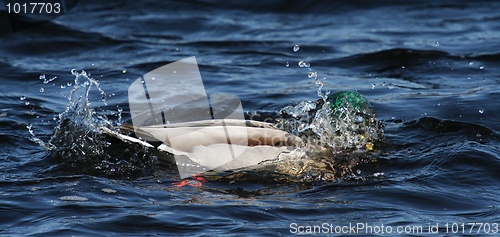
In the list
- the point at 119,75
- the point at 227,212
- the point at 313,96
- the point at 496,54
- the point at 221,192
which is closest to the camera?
the point at 227,212

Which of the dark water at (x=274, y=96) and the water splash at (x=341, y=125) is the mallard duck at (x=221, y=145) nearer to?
the dark water at (x=274, y=96)

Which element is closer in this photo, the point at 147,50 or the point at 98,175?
the point at 98,175

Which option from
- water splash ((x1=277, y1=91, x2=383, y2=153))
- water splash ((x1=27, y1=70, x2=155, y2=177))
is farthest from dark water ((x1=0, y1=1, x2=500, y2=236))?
water splash ((x1=277, y1=91, x2=383, y2=153))

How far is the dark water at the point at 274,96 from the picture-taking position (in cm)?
472

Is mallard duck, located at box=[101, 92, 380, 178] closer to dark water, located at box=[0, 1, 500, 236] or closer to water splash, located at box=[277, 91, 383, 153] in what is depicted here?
dark water, located at box=[0, 1, 500, 236]

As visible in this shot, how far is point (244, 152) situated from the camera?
5434 millimetres

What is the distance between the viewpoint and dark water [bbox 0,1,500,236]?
4.72 meters

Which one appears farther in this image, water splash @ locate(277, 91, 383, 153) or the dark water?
water splash @ locate(277, 91, 383, 153)

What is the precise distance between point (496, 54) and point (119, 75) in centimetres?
444

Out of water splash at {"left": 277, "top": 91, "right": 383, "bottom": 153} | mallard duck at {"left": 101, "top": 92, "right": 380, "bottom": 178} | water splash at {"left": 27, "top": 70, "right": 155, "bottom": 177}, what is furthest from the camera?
water splash at {"left": 277, "top": 91, "right": 383, "bottom": 153}

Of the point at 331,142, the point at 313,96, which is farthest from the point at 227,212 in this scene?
the point at 313,96

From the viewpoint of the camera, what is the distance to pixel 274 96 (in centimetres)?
780

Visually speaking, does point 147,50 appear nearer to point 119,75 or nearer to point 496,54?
point 119,75

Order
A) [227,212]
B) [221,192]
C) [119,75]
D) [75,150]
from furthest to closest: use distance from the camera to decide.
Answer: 1. [119,75]
2. [75,150]
3. [221,192]
4. [227,212]
